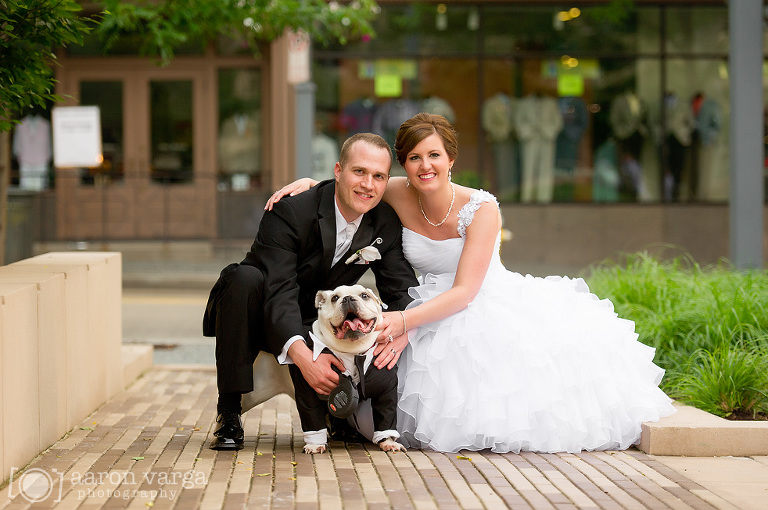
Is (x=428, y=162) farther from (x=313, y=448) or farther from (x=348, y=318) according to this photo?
(x=313, y=448)

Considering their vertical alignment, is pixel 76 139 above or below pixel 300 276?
above

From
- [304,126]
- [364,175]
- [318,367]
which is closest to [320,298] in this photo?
[318,367]

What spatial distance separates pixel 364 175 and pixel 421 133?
0.41 m

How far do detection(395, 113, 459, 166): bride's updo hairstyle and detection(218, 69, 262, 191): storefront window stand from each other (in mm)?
12673

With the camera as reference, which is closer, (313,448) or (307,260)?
(313,448)

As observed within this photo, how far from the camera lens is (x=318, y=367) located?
15.0 ft

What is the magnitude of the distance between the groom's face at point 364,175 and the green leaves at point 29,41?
1600 millimetres

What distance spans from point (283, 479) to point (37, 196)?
13.8m

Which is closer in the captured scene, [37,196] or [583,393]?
[583,393]

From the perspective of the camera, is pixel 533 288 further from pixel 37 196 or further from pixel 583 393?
pixel 37 196

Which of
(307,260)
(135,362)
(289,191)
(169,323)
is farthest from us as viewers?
(169,323)

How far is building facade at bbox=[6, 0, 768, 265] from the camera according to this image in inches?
668

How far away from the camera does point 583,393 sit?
190 inches

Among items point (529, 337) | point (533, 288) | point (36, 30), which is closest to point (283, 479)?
point (529, 337)
